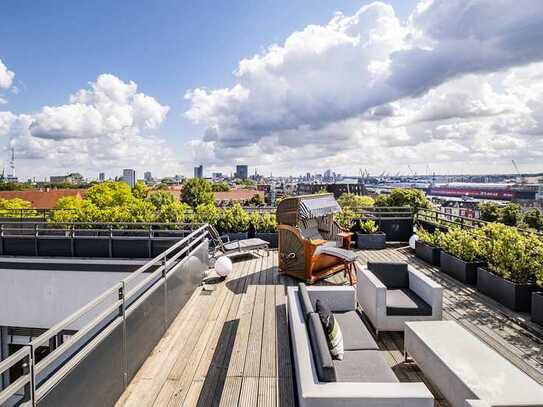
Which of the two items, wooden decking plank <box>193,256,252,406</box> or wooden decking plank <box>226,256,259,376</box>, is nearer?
wooden decking plank <box>193,256,252,406</box>

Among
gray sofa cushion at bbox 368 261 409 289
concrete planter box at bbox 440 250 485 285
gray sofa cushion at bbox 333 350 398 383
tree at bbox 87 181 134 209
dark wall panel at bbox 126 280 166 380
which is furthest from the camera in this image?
tree at bbox 87 181 134 209

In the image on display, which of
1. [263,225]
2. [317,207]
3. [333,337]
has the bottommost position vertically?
[333,337]

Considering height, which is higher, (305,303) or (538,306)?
(305,303)

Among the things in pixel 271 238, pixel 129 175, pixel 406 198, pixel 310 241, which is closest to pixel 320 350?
pixel 310 241

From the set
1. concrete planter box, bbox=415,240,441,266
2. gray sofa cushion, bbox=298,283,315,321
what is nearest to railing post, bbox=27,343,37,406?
gray sofa cushion, bbox=298,283,315,321

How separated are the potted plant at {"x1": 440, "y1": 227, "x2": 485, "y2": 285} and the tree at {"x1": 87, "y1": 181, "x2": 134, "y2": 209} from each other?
1060 inches

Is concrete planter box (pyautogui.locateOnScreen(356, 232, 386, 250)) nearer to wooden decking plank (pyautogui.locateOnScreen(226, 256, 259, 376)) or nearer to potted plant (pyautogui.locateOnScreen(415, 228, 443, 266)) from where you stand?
potted plant (pyautogui.locateOnScreen(415, 228, 443, 266))

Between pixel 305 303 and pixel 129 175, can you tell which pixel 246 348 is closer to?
pixel 305 303

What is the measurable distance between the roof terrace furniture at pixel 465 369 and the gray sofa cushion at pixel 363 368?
0.41m

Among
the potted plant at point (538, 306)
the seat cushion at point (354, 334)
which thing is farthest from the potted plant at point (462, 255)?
the seat cushion at point (354, 334)

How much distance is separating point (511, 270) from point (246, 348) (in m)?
4.26

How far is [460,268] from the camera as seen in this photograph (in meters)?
6.16

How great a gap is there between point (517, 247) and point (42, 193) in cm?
5072

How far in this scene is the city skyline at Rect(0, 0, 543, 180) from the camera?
9328 millimetres
